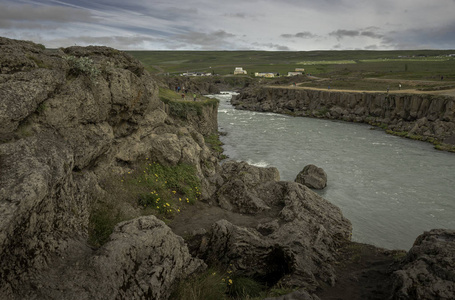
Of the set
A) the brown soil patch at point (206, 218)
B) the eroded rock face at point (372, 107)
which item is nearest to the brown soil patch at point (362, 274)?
the brown soil patch at point (206, 218)

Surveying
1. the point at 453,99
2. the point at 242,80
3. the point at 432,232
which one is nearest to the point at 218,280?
the point at 432,232

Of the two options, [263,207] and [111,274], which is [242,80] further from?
[111,274]

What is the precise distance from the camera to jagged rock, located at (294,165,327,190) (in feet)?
77.5

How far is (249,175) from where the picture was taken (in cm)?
1944

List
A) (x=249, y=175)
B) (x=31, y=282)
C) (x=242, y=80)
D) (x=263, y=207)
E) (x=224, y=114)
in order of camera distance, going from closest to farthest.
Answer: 1. (x=31, y=282)
2. (x=263, y=207)
3. (x=249, y=175)
4. (x=224, y=114)
5. (x=242, y=80)

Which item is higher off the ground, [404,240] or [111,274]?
[111,274]

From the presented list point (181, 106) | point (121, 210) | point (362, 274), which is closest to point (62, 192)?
point (121, 210)

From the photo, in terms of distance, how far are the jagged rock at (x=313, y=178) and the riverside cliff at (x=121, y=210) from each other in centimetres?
712

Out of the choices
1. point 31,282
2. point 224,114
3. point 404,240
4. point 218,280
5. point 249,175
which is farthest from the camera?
point 224,114

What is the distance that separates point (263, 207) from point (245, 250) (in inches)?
225

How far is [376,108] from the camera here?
58.2 m

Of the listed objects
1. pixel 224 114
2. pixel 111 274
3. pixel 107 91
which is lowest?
pixel 224 114

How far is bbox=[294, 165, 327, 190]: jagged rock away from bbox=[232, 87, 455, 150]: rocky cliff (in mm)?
22600

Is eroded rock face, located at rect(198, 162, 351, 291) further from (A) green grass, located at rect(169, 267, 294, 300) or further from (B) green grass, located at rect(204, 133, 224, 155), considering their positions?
(B) green grass, located at rect(204, 133, 224, 155)
